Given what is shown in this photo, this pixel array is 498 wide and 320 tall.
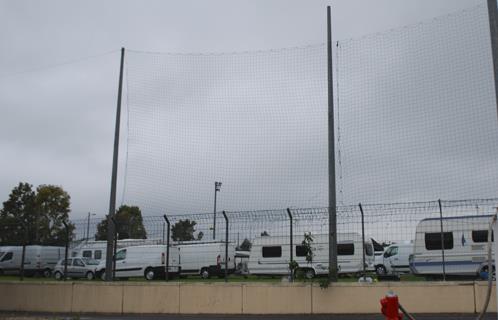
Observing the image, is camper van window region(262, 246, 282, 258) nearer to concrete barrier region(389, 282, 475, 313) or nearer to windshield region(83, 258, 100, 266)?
windshield region(83, 258, 100, 266)

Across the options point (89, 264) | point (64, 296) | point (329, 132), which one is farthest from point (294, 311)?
point (89, 264)

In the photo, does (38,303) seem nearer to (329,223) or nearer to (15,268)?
(329,223)

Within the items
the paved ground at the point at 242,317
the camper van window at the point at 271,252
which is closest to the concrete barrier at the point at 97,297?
the paved ground at the point at 242,317

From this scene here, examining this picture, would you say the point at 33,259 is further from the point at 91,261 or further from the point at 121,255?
the point at 91,261

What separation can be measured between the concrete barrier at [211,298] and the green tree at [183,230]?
1654mm

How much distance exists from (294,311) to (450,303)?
3621 millimetres

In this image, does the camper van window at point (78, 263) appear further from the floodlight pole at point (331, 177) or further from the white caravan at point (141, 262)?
the floodlight pole at point (331, 177)

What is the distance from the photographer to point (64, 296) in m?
16.1

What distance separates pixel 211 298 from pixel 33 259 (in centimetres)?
1493

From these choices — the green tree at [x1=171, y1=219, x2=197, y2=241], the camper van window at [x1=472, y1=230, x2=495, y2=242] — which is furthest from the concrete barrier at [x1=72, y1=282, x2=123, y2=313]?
the camper van window at [x1=472, y1=230, x2=495, y2=242]

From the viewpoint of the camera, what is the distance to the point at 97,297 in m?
15.7

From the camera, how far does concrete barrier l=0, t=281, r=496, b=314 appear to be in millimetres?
13398

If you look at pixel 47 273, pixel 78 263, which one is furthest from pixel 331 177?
pixel 78 263

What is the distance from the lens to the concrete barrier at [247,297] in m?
13.4
